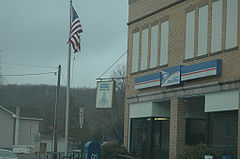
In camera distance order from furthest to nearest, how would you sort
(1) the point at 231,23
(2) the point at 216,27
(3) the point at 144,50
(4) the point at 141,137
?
(4) the point at 141,137, (3) the point at 144,50, (2) the point at 216,27, (1) the point at 231,23

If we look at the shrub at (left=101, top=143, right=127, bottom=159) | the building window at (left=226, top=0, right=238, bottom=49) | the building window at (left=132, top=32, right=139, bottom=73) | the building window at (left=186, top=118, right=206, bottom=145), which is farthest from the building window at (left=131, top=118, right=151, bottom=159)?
the building window at (left=226, top=0, right=238, bottom=49)

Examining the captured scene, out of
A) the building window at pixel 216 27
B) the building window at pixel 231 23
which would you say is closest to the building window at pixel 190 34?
the building window at pixel 216 27

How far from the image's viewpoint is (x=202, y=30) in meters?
19.8

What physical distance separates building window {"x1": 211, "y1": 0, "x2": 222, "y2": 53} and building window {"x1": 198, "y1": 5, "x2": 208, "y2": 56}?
53cm

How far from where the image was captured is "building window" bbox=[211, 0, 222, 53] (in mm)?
18594

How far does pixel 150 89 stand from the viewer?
77.3 feet

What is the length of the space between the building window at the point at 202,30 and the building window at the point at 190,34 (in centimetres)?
55

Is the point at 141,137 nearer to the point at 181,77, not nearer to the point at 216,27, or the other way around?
the point at 181,77

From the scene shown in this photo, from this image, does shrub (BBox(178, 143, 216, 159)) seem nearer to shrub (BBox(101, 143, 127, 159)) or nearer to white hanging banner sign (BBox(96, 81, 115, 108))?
shrub (BBox(101, 143, 127, 159))

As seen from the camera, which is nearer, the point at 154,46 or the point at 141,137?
the point at 154,46

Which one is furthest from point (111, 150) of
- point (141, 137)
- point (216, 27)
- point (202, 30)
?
point (216, 27)

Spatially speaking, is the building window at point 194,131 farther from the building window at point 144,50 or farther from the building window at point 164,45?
the building window at point 144,50

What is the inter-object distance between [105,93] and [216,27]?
8.96m

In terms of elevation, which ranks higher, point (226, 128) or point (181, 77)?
point (181, 77)
